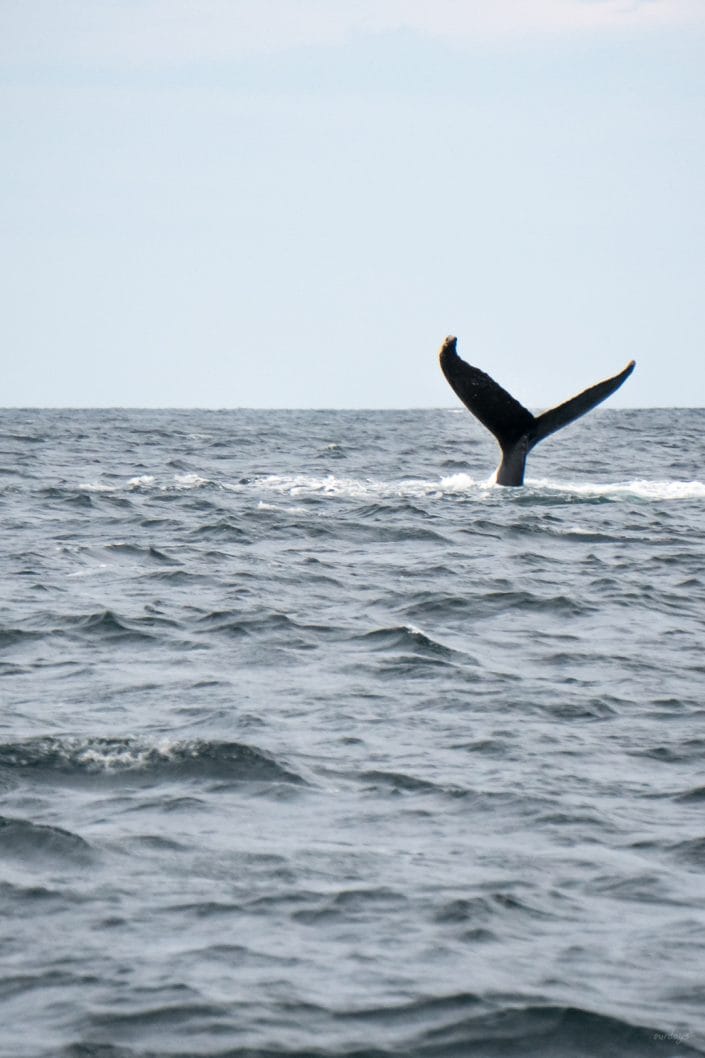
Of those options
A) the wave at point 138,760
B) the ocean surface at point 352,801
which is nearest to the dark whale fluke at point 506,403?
the ocean surface at point 352,801

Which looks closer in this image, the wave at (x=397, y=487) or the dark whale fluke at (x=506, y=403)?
the dark whale fluke at (x=506, y=403)

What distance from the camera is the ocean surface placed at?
504 centimetres

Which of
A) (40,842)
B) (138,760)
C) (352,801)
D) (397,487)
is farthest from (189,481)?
(40,842)

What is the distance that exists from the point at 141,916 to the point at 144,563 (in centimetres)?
918

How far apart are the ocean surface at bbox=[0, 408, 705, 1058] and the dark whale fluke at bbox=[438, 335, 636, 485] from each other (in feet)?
6.73

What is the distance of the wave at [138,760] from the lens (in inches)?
292

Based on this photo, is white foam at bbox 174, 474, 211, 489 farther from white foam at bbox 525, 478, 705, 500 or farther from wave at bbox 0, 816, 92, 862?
wave at bbox 0, 816, 92, 862

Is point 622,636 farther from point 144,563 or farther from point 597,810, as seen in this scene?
point 144,563

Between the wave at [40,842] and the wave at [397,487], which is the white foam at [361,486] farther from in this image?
the wave at [40,842]

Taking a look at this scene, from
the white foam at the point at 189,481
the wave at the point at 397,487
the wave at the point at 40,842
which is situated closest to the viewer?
the wave at the point at 40,842

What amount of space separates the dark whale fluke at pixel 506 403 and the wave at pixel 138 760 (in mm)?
9377

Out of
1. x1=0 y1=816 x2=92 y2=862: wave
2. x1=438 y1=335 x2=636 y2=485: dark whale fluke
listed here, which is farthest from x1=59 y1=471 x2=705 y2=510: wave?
x1=0 y1=816 x2=92 y2=862: wave

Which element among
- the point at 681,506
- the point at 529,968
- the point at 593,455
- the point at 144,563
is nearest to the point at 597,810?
the point at 529,968

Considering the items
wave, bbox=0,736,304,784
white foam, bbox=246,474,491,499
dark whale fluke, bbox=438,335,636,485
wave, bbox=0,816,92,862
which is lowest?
wave, bbox=0,816,92,862
